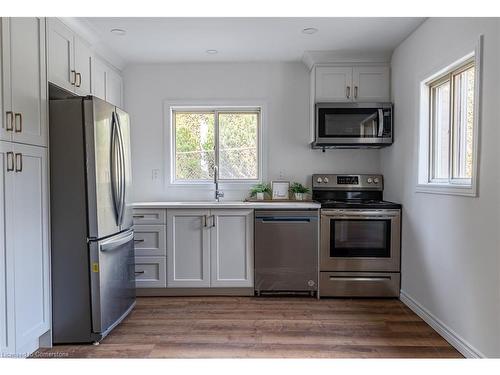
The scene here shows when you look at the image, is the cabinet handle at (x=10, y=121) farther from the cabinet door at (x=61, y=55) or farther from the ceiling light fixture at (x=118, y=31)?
the ceiling light fixture at (x=118, y=31)

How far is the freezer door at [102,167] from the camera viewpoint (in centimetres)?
233

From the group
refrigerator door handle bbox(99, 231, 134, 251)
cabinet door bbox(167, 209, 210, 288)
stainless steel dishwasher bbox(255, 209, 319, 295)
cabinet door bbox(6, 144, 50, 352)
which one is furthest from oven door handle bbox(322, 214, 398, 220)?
cabinet door bbox(6, 144, 50, 352)

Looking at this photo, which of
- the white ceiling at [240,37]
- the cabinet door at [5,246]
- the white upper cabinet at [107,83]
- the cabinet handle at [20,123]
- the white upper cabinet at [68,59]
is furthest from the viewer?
the white upper cabinet at [107,83]

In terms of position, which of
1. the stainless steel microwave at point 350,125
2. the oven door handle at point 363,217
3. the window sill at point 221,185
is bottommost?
the oven door handle at point 363,217

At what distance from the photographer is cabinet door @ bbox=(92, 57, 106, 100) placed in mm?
3078

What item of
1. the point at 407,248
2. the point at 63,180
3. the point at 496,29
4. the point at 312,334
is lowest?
the point at 312,334

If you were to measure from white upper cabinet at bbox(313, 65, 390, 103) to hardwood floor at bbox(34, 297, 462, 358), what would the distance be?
6.38ft

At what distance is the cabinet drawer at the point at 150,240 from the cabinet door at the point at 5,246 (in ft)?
4.80

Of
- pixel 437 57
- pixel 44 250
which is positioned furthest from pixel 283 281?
→ pixel 437 57

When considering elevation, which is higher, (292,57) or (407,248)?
(292,57)

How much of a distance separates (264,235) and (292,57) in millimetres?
1842

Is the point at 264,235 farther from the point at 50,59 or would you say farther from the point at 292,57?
the point at 50,59

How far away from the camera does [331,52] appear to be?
11.5 ft

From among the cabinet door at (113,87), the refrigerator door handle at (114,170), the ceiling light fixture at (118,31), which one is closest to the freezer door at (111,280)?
the refrigerator door handle at (114,170)
